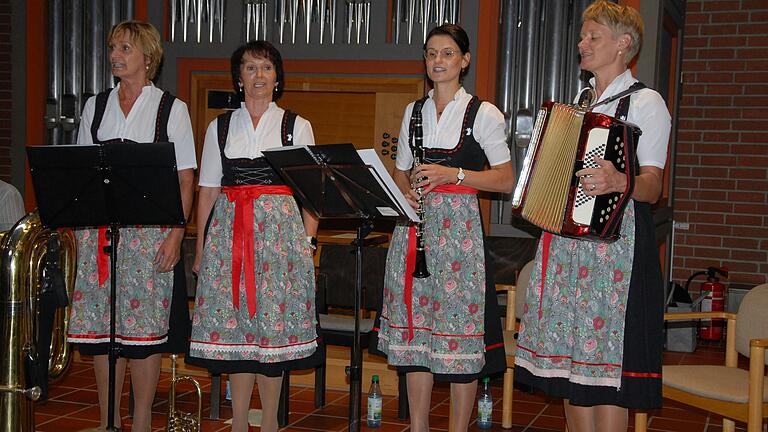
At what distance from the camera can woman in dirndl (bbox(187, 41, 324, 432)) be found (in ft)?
12.2

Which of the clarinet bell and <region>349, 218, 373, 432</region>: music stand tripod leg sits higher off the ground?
the clarinet bell

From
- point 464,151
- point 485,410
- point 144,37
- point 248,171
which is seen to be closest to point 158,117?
point 144,37

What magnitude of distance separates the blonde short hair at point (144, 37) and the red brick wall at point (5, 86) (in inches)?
207

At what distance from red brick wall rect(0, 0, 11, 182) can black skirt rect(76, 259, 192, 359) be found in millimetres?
5365

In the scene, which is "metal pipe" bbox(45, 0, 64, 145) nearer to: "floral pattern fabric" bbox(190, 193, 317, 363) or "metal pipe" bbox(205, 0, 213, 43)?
"metal pipe" bbox(205, 0, 213, 43)

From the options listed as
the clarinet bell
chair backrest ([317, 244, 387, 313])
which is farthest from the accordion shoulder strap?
chair backrest ([317, 244, 387, 313])

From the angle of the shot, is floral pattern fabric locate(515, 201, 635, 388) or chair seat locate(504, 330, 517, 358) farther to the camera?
chair seat locate(504, 330, 517, 358)

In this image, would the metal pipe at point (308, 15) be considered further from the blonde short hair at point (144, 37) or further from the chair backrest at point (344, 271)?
the blonde short hair at point (144, 37)

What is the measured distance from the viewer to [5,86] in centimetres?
876

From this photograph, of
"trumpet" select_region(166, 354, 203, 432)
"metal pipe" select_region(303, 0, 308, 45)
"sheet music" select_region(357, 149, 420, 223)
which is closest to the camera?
"sheet music" select_region(357, 149, 420, 223)

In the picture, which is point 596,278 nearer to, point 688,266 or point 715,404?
point 715,404

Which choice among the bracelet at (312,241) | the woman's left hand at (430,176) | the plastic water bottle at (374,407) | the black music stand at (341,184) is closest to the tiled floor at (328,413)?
the plastic water bottle at (374,407)

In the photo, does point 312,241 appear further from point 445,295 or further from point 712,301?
point 712,301

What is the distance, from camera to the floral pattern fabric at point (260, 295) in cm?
371
